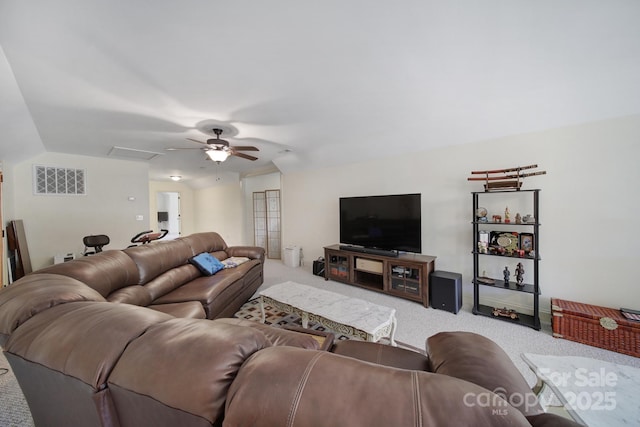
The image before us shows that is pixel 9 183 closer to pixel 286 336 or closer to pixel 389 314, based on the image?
pixel 286 336

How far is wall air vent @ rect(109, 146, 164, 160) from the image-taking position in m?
4.09

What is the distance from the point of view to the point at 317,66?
1872 mm

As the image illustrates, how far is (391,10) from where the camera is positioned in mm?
1369

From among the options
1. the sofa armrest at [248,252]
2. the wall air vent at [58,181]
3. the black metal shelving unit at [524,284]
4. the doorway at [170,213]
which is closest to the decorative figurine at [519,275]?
the black metal shelving unit at [524,284]

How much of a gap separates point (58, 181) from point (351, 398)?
20.5 feet

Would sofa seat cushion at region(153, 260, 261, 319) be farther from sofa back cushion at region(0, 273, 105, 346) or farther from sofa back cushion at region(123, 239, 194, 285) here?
sofa back cushion at region(0, 273, 105, 346)

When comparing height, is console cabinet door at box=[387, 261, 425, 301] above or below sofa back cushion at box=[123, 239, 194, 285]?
below

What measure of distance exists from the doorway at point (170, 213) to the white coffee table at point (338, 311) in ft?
24.6

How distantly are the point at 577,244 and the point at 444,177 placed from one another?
1.57 meters

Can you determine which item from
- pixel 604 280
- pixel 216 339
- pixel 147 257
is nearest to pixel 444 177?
pixel 604 280

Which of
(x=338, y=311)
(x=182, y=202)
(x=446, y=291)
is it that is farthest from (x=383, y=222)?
(x=182, y=202)

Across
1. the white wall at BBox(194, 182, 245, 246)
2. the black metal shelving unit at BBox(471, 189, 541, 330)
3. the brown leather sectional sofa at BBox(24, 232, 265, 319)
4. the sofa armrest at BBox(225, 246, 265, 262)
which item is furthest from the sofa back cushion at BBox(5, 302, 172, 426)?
the white wall at BBox(194, 182, 245, 246)

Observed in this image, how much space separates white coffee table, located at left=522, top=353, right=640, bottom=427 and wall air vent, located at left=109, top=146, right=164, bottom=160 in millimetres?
5786

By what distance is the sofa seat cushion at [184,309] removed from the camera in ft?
6.54
